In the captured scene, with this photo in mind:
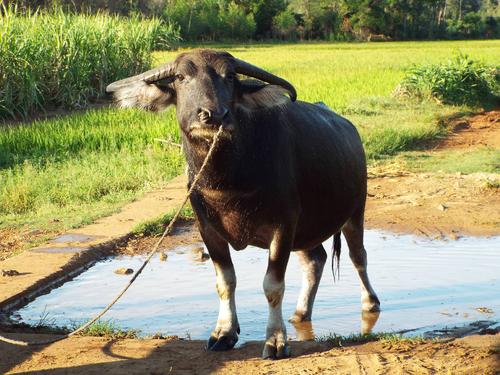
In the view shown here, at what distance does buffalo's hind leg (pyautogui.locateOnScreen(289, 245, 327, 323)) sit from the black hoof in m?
0.83

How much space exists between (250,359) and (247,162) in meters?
0.97

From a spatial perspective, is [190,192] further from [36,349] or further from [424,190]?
[424,190]

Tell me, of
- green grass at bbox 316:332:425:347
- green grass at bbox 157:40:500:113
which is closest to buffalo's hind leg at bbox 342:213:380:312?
green grass at bbox 316:332:425:347

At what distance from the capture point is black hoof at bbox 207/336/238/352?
444 centimetres

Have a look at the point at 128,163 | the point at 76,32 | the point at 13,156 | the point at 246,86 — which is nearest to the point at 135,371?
the point at 246,86

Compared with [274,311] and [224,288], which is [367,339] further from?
[224,288]

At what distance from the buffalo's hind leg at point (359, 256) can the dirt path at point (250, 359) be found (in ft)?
3.47

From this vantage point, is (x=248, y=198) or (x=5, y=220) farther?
(x=5, y=220)

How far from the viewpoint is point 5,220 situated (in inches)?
304

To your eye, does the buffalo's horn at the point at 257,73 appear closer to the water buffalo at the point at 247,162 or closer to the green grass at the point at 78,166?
the water buffalo at the point at 247,162

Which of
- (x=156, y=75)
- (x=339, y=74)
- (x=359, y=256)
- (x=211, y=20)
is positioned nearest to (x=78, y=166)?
(x=359, y=256)

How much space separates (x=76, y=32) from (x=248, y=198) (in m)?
11.6

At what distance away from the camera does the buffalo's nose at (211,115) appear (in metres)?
3.79

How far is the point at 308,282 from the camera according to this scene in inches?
209
